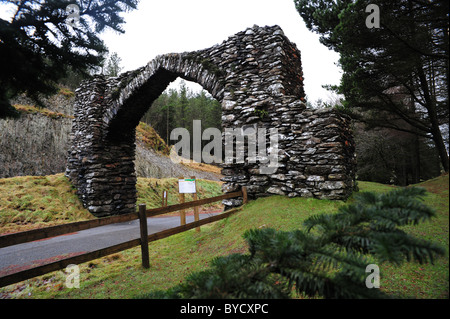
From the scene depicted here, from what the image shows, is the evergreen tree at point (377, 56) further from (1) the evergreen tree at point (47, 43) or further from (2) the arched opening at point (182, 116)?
(2) the arched opening at point (182, 116)

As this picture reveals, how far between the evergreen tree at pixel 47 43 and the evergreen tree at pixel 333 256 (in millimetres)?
2720

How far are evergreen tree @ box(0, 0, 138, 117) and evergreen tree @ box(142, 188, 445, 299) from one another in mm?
2720

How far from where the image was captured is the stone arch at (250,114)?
15.6 ft

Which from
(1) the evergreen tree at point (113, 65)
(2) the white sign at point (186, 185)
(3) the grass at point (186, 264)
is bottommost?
(3) the grass at point (186, 264)

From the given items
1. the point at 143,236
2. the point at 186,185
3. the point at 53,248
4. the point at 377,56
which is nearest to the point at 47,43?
the point at 143,236

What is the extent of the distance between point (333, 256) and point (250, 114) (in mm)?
5096

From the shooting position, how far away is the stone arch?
15.6 feet

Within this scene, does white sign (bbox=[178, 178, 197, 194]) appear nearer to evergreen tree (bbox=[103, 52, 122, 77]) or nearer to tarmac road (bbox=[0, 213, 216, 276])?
tarmac road (bbox=[0, 213, 216, 276])

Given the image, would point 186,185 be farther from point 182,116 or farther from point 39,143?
point 182,116

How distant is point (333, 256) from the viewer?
740 mm

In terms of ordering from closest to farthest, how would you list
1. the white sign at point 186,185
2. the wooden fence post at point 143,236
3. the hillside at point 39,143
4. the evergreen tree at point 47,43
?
the evergreen tree at point 47,43 → the wooden fence post at point 143,236 → the white sign at point 186,185 → the hillside at point 39,143

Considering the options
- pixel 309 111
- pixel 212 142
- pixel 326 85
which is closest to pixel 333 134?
pixel 309 111

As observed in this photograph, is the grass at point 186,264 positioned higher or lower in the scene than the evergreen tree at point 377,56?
lower

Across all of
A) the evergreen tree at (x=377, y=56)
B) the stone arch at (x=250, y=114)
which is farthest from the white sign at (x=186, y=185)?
the evergreen tree at (x=377, y=56)
